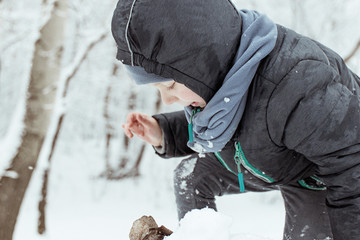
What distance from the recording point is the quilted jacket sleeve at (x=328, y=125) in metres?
1.29

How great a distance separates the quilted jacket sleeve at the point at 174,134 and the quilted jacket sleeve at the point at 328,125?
0.64 metres

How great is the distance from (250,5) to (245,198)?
17.6 ft

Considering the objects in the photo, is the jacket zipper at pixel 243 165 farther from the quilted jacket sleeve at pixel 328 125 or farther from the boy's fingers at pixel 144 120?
the boy's fingers at pixel 144 120

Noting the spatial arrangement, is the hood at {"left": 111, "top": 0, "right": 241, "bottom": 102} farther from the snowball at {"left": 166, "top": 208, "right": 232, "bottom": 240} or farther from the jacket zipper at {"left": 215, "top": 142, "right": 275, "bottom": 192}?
the snowball at {"left": 166, "top": 208, "right": 232, "bottom": 240}

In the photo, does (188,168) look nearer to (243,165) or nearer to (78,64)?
(243,165)

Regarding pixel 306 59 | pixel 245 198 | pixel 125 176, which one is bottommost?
pixel 125 176

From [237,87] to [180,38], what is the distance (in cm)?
27

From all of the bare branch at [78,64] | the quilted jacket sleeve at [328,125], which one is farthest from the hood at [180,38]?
the bare branch at [78,64]

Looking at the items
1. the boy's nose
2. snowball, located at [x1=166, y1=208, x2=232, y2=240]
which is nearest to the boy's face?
the boy's nose

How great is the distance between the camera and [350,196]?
1322mm

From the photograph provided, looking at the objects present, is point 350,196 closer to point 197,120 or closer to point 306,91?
point 306,91

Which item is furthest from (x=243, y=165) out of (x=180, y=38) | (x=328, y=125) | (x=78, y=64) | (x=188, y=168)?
(x=78, y=64)

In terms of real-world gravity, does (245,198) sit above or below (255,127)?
below

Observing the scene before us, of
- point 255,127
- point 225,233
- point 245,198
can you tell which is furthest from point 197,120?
point 245,198
